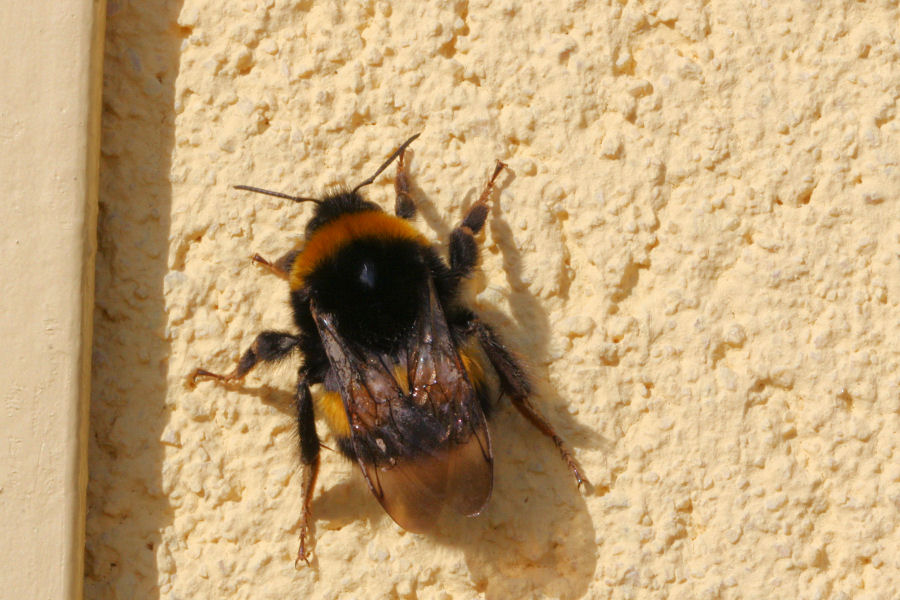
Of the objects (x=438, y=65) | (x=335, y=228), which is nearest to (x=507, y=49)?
(x=438, y=65)

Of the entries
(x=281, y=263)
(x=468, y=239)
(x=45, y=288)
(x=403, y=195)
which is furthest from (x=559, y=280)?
(x=45, y=288)

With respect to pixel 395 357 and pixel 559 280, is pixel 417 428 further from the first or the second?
pixel 559 280

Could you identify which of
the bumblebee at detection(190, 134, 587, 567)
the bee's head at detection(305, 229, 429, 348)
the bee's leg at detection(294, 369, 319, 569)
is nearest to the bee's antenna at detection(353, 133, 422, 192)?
the bumblebee at detection(190, 134, 587, 567)

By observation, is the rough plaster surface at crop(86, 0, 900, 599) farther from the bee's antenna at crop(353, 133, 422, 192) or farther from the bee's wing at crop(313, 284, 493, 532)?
the bee's wing at crop(313, 284, 493, 532)

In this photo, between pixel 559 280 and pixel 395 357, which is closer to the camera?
pixel 395 357

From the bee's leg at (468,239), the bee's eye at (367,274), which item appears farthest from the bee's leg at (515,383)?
the bee's eye at (367,274)

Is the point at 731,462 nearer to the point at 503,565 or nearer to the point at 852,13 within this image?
the point at 503,565

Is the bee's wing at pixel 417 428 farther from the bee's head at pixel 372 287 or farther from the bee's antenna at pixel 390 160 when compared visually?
the bee's antenna at pixel 390 160
